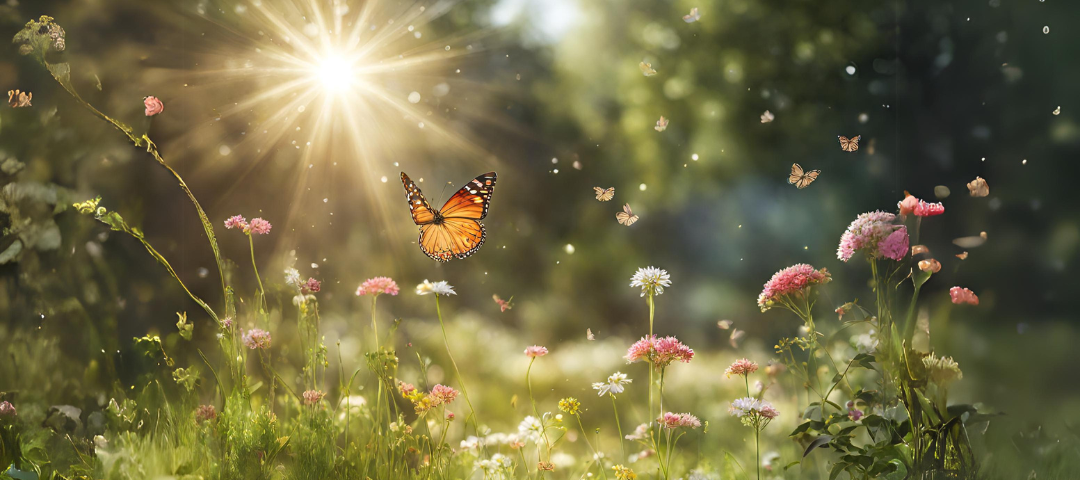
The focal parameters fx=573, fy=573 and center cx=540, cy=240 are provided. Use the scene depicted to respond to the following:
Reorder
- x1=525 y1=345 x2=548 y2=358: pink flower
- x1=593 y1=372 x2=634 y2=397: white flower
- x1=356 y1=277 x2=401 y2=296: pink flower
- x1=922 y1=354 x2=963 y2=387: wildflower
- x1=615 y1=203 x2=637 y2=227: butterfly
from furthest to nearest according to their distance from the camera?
x1=615 y1=203 x2=637 y2=227: butterfly, x1=356 y1=277 x2=401 y2=296: pink flower, x1=525 y1=345 x2=548 y2=358: pink flower, x1=593 y1=372 x2=634 y2=397: white flower, x1=922 y1=354 x2=963 y2=387: wildflower

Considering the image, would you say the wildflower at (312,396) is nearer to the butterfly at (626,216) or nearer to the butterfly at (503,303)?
the butterfly at (503,303)

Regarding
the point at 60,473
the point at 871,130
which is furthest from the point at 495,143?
the point at 60,473

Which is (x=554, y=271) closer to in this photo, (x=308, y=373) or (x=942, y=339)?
(x=308, y=373)

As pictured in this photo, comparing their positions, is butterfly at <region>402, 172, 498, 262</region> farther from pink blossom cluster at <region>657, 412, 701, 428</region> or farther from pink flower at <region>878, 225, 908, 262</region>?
pink flower at <region>878, 225, 908, 262</region>

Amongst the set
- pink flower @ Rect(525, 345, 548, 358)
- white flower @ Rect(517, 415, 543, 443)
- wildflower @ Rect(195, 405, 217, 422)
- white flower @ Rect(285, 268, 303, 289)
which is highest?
white flower @ Rect(285, 268, 303, 289)

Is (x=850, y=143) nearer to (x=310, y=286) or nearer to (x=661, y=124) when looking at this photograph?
(x=661, y=124)

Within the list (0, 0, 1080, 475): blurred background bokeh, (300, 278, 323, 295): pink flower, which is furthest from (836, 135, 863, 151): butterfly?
(300, 278, 323, 295): pink flower

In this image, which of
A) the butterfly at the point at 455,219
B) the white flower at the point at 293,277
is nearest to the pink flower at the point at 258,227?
the white flower at the point at 293,277
